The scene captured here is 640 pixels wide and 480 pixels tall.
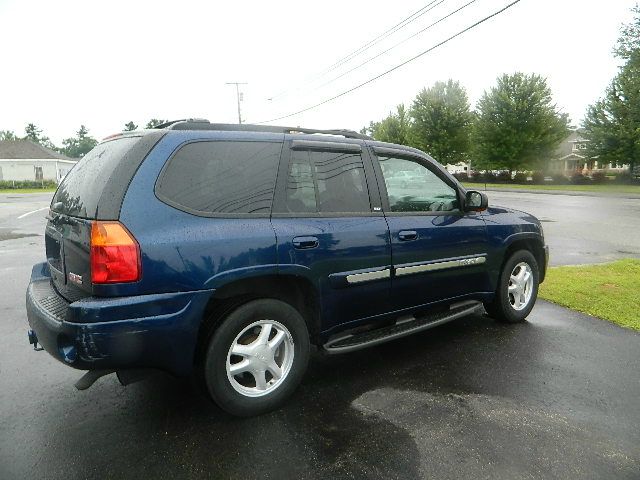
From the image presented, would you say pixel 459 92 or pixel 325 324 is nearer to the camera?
pixel 325 324

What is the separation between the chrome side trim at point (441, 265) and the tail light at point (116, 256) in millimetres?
1943

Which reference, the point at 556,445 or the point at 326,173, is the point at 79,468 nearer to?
the point at 326,173

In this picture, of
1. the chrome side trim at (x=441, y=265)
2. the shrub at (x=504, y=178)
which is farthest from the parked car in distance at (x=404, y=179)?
the shrub at (x=504, y=178)

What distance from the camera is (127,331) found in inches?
93.3

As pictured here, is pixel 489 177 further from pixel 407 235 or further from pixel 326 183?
pixel 326 183

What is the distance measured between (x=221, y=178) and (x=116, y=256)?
2.60 ft

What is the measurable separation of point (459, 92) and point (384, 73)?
32.5 metres

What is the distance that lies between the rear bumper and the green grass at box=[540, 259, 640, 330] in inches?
175

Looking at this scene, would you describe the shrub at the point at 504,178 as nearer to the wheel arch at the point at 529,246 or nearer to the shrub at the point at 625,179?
the shrub at the point at 625,179

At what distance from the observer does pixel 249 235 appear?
2.70 m

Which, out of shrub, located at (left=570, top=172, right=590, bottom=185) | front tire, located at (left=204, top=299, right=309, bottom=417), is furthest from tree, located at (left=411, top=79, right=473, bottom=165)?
front tire, located at (left=204, top=299, right=309, bottom=417)

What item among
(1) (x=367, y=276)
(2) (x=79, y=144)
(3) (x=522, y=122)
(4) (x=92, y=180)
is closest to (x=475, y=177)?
(3) (x=522, y=122)

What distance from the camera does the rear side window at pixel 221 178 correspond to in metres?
2.59

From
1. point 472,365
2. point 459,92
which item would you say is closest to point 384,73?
point 472,365
